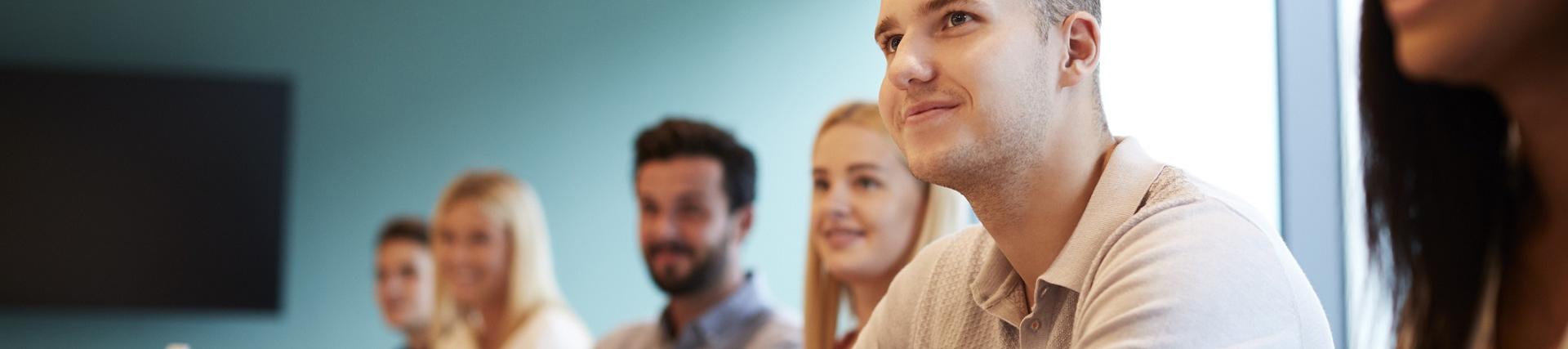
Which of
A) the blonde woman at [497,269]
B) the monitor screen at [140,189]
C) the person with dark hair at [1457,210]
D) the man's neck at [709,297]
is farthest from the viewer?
the monitor screen at [140,189]

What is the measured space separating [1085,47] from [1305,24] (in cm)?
271

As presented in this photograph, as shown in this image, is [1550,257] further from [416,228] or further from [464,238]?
[416,228]

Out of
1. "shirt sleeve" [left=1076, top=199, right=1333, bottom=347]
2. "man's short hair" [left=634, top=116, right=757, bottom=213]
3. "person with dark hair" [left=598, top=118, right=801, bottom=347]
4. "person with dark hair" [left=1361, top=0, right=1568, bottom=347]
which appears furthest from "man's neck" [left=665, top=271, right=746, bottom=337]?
"person with dark hair" [left=1361, top=0, right=1568, bottom=347]

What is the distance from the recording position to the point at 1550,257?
2.91 feet

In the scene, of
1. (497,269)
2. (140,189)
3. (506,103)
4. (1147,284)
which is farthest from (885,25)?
(140,189)

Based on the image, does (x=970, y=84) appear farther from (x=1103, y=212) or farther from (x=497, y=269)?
(x=497, y=269)

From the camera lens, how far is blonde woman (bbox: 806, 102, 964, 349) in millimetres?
2760

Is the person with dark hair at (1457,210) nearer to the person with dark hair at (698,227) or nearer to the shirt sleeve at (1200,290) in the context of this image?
the shirt sleeve at (1200,290)

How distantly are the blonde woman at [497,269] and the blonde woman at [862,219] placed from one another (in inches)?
Answer: 58.2

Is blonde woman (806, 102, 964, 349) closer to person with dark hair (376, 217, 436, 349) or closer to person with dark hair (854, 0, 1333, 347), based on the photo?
person with dark hair (854, 0, 1333, 347)

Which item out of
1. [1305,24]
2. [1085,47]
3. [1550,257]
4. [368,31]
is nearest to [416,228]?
[368,31]

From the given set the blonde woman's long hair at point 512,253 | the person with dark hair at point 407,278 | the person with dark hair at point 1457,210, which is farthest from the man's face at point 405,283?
the person with dark hair at point 1457,210

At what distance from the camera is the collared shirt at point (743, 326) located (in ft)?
11.1

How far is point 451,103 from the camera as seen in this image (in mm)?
5422
